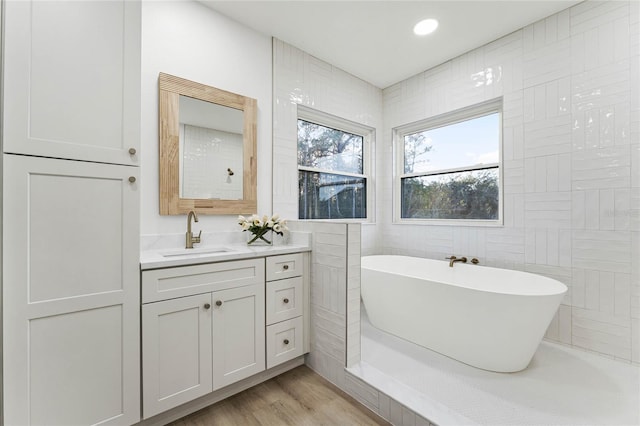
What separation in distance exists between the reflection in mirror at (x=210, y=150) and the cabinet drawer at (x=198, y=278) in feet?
2.28

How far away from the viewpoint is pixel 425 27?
2340 mm

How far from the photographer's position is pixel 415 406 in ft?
4.69

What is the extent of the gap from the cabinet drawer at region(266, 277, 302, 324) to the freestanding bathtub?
66cm

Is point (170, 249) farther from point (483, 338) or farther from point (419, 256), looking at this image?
point (419, 256)

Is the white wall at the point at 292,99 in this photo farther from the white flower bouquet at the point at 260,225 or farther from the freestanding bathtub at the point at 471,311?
the freestanding bathtub at the point at 471,311

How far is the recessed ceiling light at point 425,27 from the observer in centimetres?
227

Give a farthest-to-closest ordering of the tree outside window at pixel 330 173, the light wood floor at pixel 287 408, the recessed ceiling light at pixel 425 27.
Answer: the tree outside window at pixel 330 173, the recessed ceiling light at pixel 425 27, the light wood floor at pixel 287 408

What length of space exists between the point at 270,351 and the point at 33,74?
185 cm

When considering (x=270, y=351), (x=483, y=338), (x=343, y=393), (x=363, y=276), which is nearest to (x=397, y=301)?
(x=363, y=276)

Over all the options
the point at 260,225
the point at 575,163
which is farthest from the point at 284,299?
the point at 575,163

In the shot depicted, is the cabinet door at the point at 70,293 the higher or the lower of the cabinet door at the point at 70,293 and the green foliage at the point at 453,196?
the lower

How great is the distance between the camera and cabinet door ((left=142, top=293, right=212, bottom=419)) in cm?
139

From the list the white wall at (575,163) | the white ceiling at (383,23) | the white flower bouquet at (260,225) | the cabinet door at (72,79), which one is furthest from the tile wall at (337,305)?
the white ceiling at (383,23)

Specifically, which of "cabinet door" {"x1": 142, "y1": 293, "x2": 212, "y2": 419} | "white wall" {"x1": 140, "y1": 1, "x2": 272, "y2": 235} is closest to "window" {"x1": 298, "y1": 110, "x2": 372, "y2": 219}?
"white wall" {"x1": 140, "y1": 1, "x2": 272, "y2": 235}
